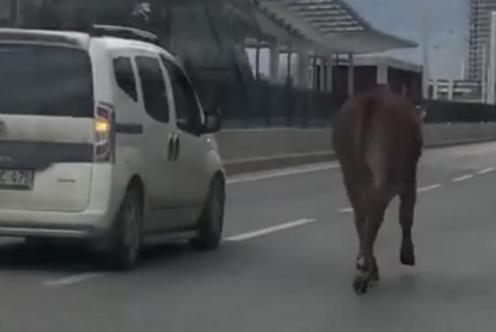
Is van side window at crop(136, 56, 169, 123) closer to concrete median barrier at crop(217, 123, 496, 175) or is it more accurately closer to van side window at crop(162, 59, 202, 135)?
van side window at crop(162, 59, 202, 135)

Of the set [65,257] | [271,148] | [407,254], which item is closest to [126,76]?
[65,257]

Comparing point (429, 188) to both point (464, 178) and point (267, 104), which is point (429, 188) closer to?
point (464, 178)

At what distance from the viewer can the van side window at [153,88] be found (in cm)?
1250

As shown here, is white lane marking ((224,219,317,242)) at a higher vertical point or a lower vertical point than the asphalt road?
lower

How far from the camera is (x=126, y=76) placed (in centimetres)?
1215

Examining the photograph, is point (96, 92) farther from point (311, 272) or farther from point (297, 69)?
point (297, 69)

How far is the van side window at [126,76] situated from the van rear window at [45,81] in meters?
0.25

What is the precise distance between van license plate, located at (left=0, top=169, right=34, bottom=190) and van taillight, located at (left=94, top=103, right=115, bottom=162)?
1.89 ft

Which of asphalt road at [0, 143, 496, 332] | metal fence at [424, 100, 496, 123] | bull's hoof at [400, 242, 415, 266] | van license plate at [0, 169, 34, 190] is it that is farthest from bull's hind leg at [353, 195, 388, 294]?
metal fence at [424, 100, 496, 123]

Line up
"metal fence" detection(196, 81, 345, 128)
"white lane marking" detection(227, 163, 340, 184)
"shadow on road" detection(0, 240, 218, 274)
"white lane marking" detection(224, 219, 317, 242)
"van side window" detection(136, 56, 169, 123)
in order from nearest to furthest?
"shadow on road" detection(0, 240, 218, 274)
"van side window" detection(136, 56, 169, 123)
"white lane marking" detection(224, 219, 317, 242)
"white lane marking" detection(227, 163, 340, 184)
"metal fence" detection(196, 81, 345, 128)

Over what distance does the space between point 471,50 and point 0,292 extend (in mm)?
116343

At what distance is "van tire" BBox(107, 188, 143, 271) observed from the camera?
11.9 metres

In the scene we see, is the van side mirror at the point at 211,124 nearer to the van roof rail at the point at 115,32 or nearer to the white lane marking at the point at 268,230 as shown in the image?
the van roof rail at the point at 115,32

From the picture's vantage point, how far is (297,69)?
71188 millimetres
